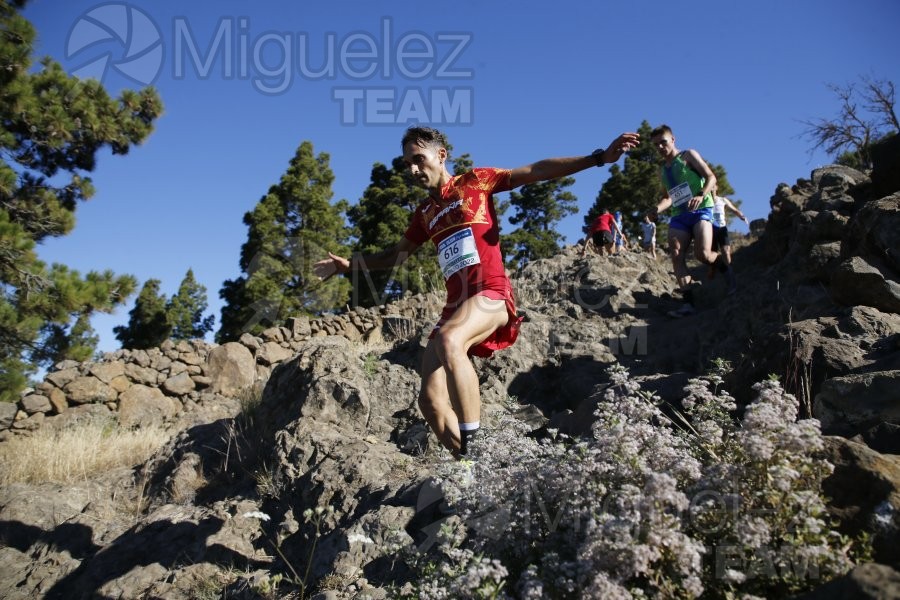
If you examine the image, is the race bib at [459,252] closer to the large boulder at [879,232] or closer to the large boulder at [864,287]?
the large boulder at [864,287]

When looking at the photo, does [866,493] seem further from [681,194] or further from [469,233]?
[681,194]

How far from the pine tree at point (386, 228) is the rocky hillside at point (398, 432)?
573 inches

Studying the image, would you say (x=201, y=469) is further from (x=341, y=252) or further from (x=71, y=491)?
(x=341, y=252)

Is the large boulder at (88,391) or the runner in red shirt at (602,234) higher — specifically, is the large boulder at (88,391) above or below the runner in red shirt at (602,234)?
below

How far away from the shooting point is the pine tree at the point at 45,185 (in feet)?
30.9

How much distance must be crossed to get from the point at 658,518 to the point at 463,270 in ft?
6.35

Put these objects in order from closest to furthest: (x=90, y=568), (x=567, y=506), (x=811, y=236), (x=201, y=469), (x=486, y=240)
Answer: (x=567, y=506)
(x=486, y=240)
(x=90, y=568)
(x=201, y=469)
(x=811, y=236)

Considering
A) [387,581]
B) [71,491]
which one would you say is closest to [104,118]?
[71,491]

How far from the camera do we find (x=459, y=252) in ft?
11.3

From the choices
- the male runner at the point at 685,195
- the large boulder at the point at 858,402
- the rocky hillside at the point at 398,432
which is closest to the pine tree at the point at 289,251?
the rocky hillside at the point at 398,432

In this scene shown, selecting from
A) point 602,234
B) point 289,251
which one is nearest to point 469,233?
point 602,234

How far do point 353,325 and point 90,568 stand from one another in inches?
316

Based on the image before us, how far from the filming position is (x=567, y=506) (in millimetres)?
2082

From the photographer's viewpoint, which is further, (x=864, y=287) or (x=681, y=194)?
(x=681, y=194)
